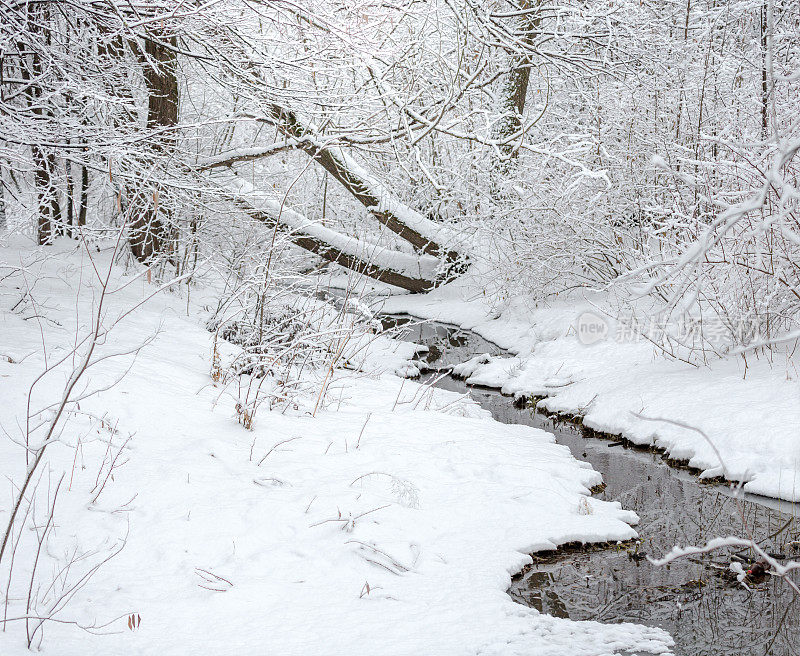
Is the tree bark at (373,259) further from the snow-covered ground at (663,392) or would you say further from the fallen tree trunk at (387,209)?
the snow-covered ground at (663,392)

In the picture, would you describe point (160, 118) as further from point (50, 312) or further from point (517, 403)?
point (517, 403)

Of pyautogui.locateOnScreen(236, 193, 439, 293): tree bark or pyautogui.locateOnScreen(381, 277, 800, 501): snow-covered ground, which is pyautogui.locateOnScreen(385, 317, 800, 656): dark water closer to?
pyautogui.locateOnScreen(381, 277, 800, 501): snow-covered ground

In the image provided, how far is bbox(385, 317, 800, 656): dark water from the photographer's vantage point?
117 inches

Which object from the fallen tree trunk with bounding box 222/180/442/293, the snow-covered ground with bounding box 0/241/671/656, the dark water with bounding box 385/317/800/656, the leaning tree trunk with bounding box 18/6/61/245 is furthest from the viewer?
the fallen tree trunk with bounding box 222/180/442/293

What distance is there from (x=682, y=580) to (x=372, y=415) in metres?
2.51

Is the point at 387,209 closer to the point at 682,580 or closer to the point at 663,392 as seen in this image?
the point at 663,392

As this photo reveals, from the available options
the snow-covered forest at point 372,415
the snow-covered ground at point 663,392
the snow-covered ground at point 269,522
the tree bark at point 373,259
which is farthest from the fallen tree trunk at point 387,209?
the snow-covered ground at point 269,522

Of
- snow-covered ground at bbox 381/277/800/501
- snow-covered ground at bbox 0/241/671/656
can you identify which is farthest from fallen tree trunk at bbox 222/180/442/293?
snow-covered ground at bbox 0/241/671/656

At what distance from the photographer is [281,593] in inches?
114

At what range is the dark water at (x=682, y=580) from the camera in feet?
9.77

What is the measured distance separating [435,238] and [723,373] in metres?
6.42

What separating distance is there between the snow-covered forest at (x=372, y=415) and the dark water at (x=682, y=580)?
0.06 ft

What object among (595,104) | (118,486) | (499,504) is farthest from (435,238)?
(118,486)

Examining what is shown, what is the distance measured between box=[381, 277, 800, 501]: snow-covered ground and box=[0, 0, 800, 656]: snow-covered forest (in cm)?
3
